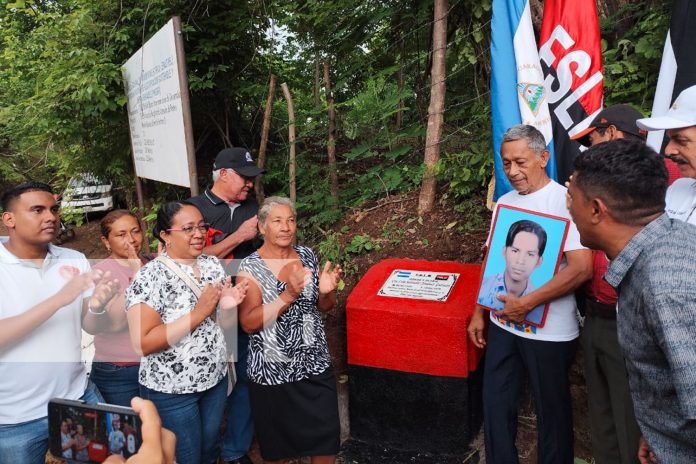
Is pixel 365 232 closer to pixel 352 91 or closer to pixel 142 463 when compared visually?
pixel 352 91

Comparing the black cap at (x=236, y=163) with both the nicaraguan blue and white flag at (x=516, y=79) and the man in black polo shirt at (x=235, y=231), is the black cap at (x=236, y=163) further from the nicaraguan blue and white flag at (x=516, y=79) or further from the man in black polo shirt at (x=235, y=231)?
→ the nicaraguan blue and white flag at (x=516, y=79)

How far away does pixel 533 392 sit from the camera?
7.91 feet

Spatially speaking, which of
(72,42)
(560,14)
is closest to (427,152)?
(560,14)

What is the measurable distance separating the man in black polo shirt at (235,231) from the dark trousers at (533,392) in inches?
56.2

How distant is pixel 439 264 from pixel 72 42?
5.52 metres

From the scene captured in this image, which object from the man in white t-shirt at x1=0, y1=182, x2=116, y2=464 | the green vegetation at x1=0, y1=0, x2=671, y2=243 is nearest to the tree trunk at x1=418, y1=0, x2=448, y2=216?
the green vegetation at x1=0, y1=0, x2=671, y2=243

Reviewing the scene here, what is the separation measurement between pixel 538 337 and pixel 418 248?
1.91m

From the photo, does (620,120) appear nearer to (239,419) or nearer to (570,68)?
(570,68)

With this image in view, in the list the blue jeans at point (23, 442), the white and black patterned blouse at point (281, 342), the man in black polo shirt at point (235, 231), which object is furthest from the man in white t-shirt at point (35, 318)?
the man in black polo shirt at point (235, 231)

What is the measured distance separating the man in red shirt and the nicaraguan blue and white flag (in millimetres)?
905

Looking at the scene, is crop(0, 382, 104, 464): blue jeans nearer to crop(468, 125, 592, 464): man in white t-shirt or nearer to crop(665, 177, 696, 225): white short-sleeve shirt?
crop(468, 125, 592, 464): man in white t-shirt

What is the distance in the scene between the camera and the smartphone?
56.1 inches

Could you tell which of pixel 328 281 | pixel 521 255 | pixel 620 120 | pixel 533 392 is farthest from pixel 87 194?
pixel 620 120

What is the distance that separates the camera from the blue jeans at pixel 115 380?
2.41 m
